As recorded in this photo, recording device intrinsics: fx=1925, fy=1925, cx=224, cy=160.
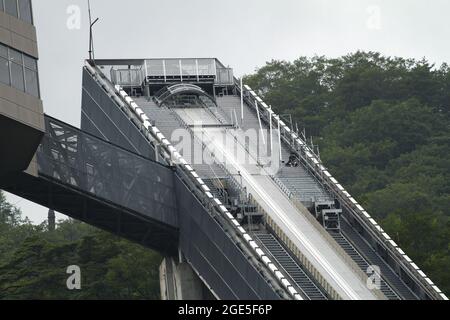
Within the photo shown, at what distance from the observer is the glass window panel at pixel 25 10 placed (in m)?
94.2

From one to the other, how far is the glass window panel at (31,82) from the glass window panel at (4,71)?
1801mm

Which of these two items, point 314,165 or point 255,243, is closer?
point 255,243

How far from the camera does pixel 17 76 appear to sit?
92.6m

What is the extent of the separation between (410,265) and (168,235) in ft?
52.7

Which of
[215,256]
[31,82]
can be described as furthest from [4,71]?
[215,256]

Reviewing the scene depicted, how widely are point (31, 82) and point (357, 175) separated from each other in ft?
250

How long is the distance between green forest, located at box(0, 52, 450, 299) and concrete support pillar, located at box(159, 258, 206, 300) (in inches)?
440

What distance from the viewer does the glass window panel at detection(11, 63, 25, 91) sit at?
3632 inches

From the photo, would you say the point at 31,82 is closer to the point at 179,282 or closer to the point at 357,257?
the point at 357,257

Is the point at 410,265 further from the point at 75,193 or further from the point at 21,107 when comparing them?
the point at 21,107

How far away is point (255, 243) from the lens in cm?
10581

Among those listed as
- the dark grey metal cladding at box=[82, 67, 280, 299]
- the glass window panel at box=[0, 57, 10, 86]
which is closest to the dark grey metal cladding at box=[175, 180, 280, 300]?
the dark grey metal cladding at box=[82, 67, 280, 299]

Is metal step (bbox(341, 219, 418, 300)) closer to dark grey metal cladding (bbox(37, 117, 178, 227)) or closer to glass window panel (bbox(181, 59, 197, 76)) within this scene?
dark grey metal cladding (bbox(37, 117, 178, 227))
